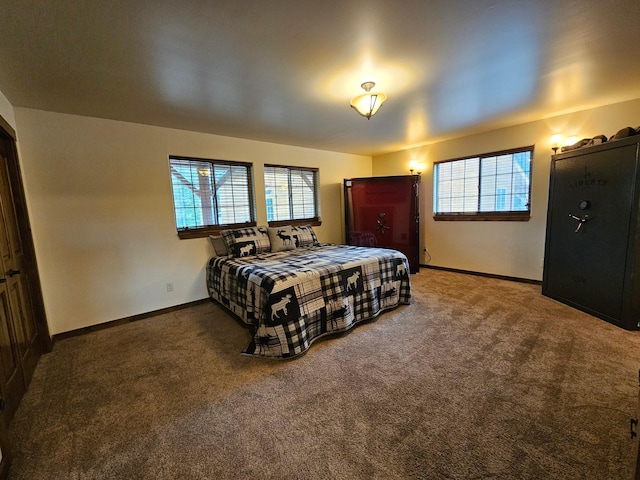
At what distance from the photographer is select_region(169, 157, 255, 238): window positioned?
343cm

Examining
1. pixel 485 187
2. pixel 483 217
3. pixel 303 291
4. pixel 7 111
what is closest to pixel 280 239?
pixel 303 291

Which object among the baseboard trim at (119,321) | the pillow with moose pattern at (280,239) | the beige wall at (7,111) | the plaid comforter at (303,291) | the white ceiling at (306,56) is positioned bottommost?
the baseboard trim at (119,321)

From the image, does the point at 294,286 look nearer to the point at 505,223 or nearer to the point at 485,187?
the point at 505,223

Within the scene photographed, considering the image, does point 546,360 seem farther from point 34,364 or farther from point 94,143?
point 94,143

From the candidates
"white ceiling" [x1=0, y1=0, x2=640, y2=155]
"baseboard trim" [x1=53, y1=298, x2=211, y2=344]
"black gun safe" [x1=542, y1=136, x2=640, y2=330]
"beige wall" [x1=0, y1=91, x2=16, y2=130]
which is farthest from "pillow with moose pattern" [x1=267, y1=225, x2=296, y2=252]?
"black gun safe" [x1=542, y1=136, x2=640, y2=330]

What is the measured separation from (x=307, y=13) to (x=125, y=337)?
3.16 metres

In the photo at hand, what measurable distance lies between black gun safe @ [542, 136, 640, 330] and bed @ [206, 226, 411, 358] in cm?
179

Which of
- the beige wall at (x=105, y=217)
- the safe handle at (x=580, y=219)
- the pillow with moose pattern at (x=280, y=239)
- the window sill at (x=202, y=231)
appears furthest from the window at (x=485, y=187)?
the beige wall at (x=105, y=217)

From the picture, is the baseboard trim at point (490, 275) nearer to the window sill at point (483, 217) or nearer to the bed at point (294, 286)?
the window sill at point (483, 217)

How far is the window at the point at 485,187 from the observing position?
382 cm

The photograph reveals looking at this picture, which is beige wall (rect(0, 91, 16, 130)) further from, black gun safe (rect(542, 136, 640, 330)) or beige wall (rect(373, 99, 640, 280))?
black gun safe (rect(542, 136, 640, 330))

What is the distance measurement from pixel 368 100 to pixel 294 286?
1785 millimetres

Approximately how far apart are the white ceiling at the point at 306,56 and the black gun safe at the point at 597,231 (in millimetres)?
747

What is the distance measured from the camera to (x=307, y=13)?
145 centimetres
